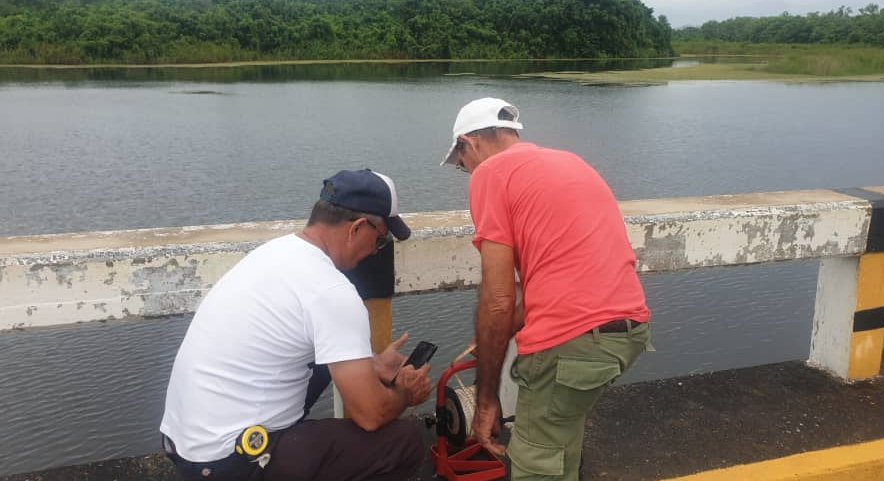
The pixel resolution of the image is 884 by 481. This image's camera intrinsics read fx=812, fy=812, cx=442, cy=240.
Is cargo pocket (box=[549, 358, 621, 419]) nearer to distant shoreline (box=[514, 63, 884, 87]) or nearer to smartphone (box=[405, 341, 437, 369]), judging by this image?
smartphone (box=[405, 341, 437, 369])

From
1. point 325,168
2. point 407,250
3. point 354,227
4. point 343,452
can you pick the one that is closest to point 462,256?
point 407,250

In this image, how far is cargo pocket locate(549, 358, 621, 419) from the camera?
2.08 metres

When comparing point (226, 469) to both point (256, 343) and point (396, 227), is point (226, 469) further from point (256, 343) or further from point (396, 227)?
point (396, 227)

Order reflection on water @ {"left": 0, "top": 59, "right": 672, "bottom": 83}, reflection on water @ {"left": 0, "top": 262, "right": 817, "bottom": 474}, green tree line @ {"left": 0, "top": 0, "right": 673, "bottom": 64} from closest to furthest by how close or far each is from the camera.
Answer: reflection on water @ {"left": 0, "top": 262, "right": 817, "bottom": 474}, reflection on water @ {"left": 0, "top": 59, "right": 672, "bottom": 83}, green tree line @ {"left": 0, "top": 0, "right": 673, "bottom": 64}

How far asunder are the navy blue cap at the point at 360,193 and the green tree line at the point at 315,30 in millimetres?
36403

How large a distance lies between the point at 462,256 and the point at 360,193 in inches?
24.8

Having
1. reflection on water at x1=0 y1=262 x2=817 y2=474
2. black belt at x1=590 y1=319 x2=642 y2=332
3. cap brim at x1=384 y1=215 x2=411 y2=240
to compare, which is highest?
cap brim at x1=384 y1=215 x2=411 y2=240

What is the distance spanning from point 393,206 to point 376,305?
525mm

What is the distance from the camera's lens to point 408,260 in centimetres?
262

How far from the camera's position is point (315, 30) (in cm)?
4141

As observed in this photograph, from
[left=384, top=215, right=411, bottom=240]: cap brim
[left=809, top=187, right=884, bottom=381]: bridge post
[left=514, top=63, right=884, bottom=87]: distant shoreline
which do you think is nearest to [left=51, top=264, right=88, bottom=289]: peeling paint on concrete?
[left=384, top=215, right=411, bottom=240]: cap brim

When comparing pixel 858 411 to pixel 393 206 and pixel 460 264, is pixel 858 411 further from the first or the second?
pixel 393 206

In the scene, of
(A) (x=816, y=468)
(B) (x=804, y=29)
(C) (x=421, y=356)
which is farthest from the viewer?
(B) (x=804, y=29)

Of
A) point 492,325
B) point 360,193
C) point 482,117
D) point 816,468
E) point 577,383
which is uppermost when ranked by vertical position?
point 482,117
